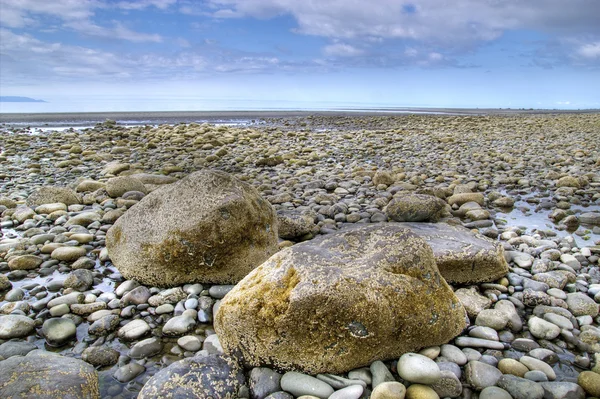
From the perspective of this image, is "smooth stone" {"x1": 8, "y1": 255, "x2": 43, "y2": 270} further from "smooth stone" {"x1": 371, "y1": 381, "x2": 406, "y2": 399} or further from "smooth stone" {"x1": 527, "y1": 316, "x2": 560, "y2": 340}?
"smooth stone" {"x1": 527, "y1": 316, "x2": 560, "y2": 340}

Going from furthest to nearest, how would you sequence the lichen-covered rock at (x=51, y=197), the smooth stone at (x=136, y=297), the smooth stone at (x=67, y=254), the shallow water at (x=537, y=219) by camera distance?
the lichen-covered rock at (x=51, y=197)
the shallow water at (x=537, y=219)
the smooth stone at (x=67, y=254)
the smooth stone at (x=136, y=297)

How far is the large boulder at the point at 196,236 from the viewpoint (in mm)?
3660

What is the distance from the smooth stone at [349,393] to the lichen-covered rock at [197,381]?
59cm

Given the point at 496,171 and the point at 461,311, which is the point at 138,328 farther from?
the point at 496,171

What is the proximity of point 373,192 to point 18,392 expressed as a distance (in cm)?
598

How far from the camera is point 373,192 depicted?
23.9ft

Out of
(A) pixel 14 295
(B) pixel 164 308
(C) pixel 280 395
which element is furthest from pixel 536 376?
(A) pixel 14 295

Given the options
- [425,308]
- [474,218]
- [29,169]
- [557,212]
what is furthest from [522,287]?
[29,169]

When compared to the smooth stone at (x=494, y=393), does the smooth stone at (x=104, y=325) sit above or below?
below

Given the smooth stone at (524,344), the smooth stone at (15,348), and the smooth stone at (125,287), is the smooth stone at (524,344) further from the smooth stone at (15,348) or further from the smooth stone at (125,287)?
the smooth stone at (15,348)

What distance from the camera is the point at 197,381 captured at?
237 cm

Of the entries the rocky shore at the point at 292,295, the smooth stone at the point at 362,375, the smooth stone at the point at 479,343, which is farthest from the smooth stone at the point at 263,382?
the smooth stone at the point at 479,343

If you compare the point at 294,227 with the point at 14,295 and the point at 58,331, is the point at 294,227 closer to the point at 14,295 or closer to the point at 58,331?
the point at 58,331

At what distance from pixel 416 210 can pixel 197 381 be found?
3987 mm
